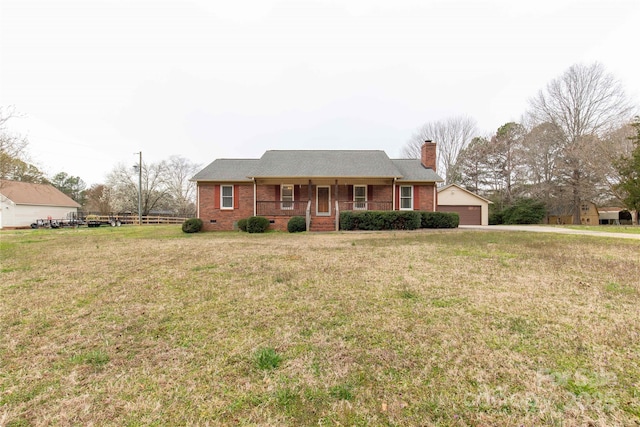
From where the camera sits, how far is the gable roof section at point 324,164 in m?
15.9

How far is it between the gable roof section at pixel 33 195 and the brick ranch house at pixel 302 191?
26432 mm

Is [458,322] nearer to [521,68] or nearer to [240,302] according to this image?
[240,302]

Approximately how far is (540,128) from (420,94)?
14.2 m

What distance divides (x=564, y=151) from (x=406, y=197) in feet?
64.4

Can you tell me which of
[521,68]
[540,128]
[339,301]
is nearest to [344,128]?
[521,68]

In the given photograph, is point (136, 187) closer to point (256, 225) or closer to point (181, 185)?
point (181, 185)

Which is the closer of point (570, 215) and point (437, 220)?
point (437, 220)

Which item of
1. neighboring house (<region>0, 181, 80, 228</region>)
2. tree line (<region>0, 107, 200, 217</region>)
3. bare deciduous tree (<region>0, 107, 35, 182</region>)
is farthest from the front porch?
neighboring house (<region>0, 181, 80, 228</region>)

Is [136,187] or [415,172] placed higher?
[136,187]

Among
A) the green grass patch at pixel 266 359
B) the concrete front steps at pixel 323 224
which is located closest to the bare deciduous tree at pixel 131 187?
the concrete front steps at pixel 323 224

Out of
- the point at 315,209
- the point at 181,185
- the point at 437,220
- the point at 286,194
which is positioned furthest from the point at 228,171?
the point at 181,185

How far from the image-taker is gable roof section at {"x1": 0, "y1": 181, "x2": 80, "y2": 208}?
91.2ft

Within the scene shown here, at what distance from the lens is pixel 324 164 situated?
57.5 ft

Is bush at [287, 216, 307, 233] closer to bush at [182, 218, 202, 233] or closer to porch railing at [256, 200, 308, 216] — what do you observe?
porch railing at [256, 200, 308, 216]
